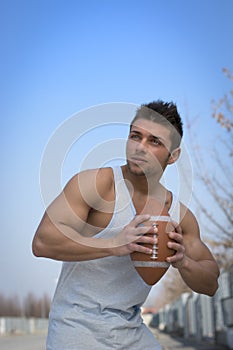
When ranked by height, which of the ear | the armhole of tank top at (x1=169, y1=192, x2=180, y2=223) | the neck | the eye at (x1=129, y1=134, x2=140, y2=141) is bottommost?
the armhole of tank top at (x1=169, y1=192, x2=180, y2=223)

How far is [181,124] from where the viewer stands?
3.95 m

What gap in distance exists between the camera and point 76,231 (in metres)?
3.59

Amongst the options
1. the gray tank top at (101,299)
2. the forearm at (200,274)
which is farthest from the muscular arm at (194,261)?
the gray tank top at (101,299)

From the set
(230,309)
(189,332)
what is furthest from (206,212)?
(189,332)

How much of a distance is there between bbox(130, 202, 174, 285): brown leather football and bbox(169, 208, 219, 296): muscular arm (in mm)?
50

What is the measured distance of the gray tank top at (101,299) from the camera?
12.2ft

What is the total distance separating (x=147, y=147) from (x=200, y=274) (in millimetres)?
774

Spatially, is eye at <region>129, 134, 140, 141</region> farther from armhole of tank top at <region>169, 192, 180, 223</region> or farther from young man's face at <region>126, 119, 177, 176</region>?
armhole of tank top at <region>169, 192, 180, 223</region>

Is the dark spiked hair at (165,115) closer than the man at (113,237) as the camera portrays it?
No

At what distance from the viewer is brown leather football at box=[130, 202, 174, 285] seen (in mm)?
3395

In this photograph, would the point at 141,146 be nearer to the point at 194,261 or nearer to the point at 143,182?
the point at 143,182

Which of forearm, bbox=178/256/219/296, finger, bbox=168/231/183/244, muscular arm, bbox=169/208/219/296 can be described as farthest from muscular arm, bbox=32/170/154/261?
forearm, bbox=178/256/219/296

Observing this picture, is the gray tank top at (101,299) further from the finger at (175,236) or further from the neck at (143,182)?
the finger at (175,236)

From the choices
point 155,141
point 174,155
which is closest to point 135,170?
point 155,141
